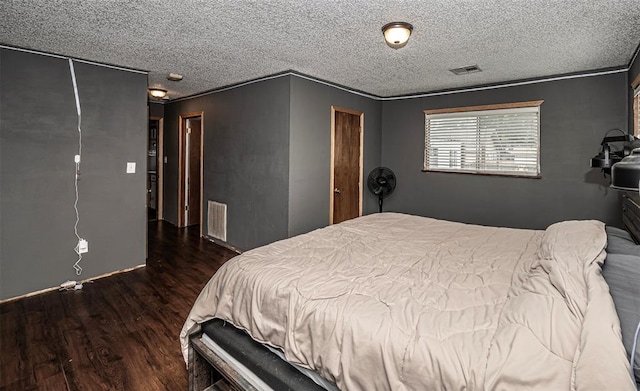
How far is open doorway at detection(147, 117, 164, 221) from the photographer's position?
6.53 meters

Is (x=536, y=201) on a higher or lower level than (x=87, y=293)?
higher

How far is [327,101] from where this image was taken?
452 centimetres

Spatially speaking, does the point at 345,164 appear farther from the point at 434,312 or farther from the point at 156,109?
the point at 156,109

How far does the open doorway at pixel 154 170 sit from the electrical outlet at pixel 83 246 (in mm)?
2546

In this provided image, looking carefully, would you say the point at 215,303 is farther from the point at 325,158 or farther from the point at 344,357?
the point at 325,158

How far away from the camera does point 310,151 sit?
4.34 meters

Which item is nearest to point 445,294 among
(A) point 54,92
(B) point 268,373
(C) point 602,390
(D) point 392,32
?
(C) point 602,390

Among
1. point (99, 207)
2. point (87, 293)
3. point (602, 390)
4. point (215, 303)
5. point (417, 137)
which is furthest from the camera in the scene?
point (417, 137)

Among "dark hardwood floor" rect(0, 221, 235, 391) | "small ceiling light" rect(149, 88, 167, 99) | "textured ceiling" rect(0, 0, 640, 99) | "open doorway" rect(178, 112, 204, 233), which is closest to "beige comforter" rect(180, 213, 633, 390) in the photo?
"dark hardwood floor" rect(0, 221, 235, 391)

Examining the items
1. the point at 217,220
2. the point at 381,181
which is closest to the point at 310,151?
the point at 381,181

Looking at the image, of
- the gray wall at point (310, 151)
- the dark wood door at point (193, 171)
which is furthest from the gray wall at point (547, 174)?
the dark wood door at point (193, 171)

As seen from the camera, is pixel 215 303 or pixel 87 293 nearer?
pixel 215 303

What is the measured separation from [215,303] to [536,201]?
4.01m

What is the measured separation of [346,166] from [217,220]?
2.14m
